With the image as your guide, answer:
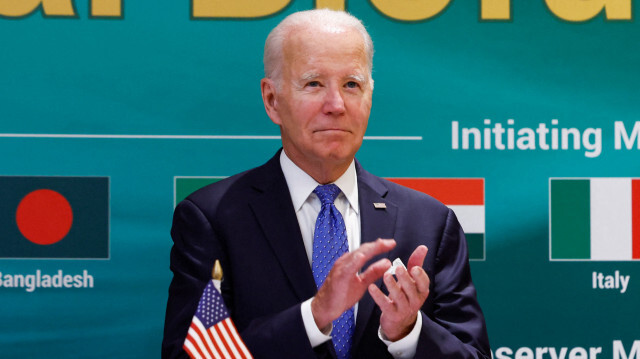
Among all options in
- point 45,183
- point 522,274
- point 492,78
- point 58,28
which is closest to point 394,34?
point 492,78

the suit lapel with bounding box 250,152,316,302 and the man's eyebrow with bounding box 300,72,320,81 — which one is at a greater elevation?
the man's eyebrow with bounding box 300,72,320,81

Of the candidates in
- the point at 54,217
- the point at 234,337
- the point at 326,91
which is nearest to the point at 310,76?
the point at 326,91

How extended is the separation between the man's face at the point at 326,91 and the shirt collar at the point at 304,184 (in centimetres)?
7

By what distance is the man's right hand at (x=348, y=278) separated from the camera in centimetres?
143

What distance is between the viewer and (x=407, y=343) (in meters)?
1.59

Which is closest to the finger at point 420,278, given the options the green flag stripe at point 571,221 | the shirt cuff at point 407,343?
the shirt cuff at point 407,343

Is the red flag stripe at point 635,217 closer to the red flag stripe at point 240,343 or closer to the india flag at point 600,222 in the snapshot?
the india flag at point 600,222

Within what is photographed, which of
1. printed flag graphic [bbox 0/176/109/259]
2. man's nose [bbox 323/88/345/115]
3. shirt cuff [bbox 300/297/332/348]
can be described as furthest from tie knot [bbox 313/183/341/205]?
printed flag graphic [bbox 0/176/109/259]

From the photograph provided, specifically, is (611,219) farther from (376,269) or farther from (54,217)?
(54,217)

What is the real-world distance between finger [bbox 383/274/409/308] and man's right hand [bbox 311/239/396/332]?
0.06ft

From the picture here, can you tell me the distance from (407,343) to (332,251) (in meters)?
0.30

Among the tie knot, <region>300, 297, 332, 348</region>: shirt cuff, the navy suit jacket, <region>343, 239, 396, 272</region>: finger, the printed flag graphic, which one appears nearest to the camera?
<region>343, 239, 396, 272</region>: finger

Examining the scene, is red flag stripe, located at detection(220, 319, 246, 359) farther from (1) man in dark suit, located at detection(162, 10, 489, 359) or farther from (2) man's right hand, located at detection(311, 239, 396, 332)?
(2) man's right hand, located at detection(311, 239, 396, 332)

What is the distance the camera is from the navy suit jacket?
170cm
